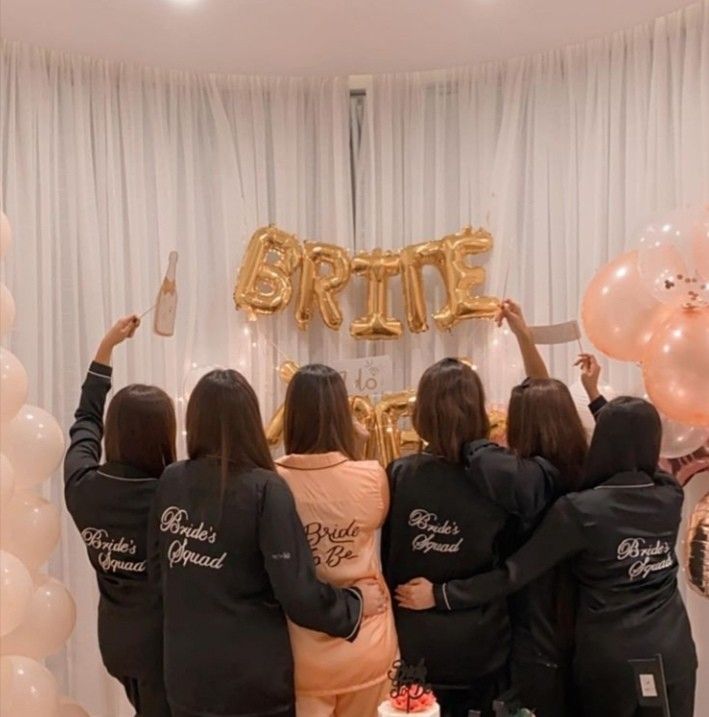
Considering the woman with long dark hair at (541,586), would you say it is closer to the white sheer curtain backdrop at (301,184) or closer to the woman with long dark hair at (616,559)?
the woman with long dark hair at (616,559)

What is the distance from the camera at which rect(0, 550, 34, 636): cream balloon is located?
2383 mm

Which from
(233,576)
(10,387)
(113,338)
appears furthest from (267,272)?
(233,576)

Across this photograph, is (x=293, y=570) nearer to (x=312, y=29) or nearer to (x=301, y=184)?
(x=312, y=29)

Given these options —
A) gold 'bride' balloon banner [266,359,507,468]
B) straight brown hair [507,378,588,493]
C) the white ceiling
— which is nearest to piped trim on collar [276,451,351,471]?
straight brown hair [507,378,588,493]

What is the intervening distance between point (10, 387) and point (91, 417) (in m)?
0.28

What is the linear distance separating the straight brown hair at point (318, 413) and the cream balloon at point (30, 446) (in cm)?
77

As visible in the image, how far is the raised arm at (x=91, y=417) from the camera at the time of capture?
249 centimetres

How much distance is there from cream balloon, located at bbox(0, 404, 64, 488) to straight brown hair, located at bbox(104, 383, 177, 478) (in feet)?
1.03

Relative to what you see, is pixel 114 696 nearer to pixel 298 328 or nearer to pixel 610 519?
pixel 298 328

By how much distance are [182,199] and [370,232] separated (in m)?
0.79

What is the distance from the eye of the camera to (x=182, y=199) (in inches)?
152

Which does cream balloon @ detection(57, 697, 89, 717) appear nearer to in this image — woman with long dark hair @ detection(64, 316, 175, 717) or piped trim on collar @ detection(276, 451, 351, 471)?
woman with long dark hair @ detection(64, 316, 175, 717)

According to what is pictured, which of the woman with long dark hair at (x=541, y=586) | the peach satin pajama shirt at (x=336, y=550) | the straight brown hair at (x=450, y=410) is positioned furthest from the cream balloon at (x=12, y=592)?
the straight brown hair at (x=450, y=410)

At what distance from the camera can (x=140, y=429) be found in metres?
2.38
